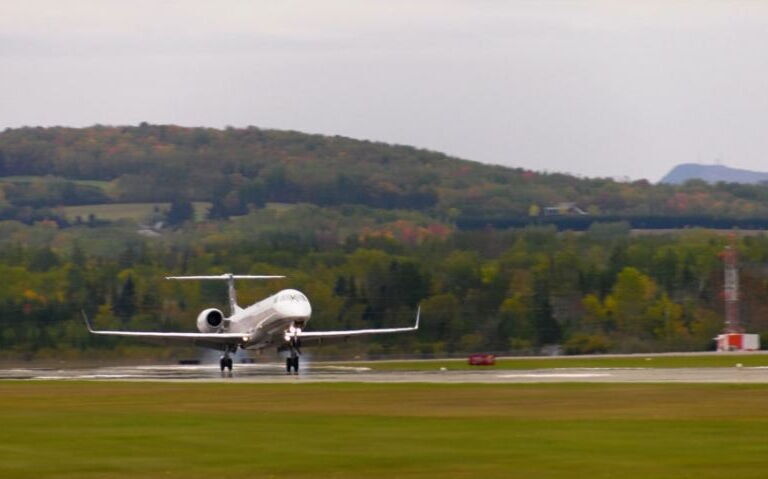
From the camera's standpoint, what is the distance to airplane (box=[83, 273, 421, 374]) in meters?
73.0

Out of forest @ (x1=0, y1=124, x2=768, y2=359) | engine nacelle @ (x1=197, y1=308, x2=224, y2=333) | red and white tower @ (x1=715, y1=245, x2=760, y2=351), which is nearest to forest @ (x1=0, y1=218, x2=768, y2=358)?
forest @ (x1=0, y1=124, x2=768, y2=359)

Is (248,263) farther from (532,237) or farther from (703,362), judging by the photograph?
(703,362)

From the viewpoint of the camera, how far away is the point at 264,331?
75500mm

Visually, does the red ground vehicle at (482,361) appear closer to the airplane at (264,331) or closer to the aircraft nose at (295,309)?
the airplane at (264,331)

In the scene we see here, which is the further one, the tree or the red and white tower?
the tree

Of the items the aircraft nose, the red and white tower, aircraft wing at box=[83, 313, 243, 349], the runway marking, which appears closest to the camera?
the runway marking

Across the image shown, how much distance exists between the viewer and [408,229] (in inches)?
6732

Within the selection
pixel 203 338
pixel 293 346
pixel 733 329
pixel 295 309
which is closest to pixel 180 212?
pixel 733 329
